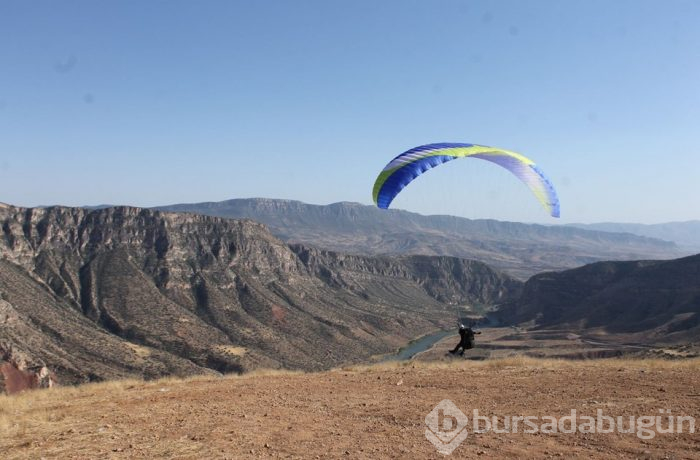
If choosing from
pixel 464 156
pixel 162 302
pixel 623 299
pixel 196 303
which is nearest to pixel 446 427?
pixel 464 156

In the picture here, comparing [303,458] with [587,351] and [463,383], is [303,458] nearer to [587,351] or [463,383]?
[463,383]

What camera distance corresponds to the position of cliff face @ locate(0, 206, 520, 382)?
73750mm

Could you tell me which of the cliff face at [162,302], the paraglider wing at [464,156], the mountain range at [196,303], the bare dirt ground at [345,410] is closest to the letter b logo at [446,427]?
the bare dirt ground at [345,410]

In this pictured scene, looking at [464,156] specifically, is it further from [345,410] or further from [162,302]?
[162,302]

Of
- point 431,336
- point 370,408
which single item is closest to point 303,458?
point 370,408

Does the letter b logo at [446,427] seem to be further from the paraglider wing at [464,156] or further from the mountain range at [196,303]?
the mountain range at [196,303]

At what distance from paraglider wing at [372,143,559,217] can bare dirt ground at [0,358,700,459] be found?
8226 mm

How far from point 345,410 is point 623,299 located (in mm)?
143760

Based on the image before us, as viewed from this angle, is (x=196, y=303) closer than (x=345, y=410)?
No

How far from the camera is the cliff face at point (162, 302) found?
73.8m

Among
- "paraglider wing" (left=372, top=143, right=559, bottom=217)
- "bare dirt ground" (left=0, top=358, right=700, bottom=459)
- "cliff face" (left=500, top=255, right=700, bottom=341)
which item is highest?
"paraglider wing" (left=372, top=143, right=559, bottom=217)

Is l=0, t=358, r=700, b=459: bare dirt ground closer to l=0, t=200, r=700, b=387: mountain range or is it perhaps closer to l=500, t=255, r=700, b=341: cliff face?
l=0, t=200, r=700, b=387: mountain range

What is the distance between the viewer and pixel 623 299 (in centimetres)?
13488

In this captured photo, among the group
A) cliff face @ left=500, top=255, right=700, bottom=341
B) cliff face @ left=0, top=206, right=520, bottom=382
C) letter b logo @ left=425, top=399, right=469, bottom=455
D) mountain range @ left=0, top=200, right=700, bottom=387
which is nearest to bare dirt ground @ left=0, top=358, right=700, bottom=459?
letter b logo @ left=425, top=399, right=469, bottom=455
